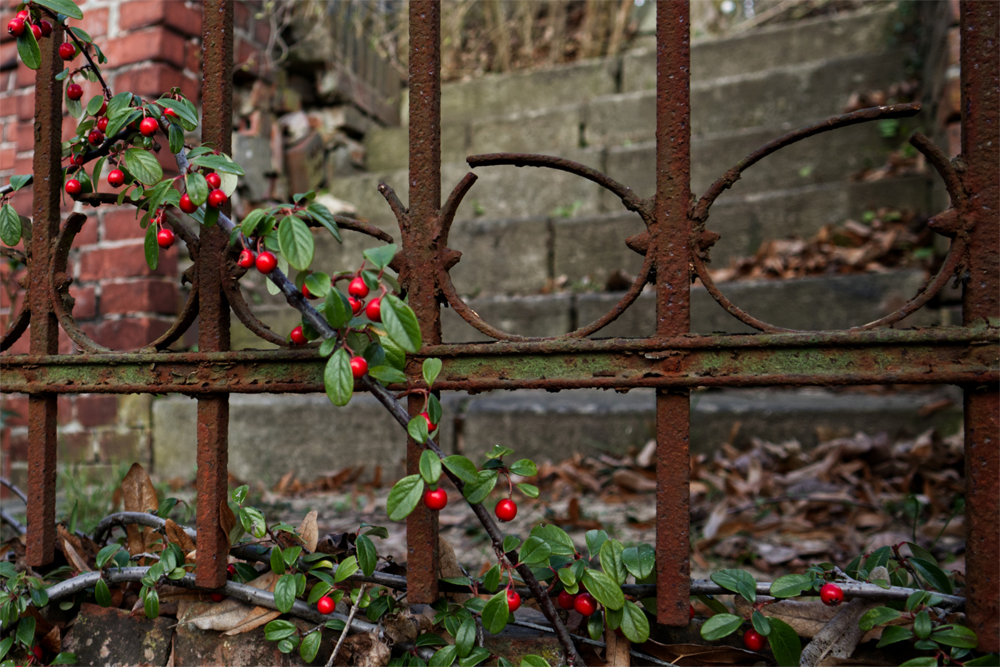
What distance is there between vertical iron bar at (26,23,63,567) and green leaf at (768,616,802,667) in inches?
44.0

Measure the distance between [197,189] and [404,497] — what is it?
0.47 m

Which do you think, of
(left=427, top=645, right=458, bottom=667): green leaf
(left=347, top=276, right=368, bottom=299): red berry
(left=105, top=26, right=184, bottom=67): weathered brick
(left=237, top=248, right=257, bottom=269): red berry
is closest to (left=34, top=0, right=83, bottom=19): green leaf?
(left=237, top=248, right=257, bottom=269): red berry

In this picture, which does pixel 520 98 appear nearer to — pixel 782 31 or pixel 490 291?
pixel 782 31

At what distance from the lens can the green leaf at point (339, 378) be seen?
697 mm

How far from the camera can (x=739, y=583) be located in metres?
0.78

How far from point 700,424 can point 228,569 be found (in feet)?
5.32

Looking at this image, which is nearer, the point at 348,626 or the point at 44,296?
the point at 348,626

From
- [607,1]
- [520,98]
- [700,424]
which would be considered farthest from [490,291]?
[607,1]

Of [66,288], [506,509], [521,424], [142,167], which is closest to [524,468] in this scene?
[506,509]

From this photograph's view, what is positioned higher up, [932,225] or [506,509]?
[932,225]

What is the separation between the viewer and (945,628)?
28.4 inches

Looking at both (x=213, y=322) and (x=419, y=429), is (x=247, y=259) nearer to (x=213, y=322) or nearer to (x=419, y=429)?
(x=213, y=322)

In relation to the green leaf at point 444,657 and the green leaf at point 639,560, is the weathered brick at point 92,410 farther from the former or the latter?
the green leaf at point 639,560

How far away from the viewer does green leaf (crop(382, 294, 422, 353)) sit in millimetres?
672
